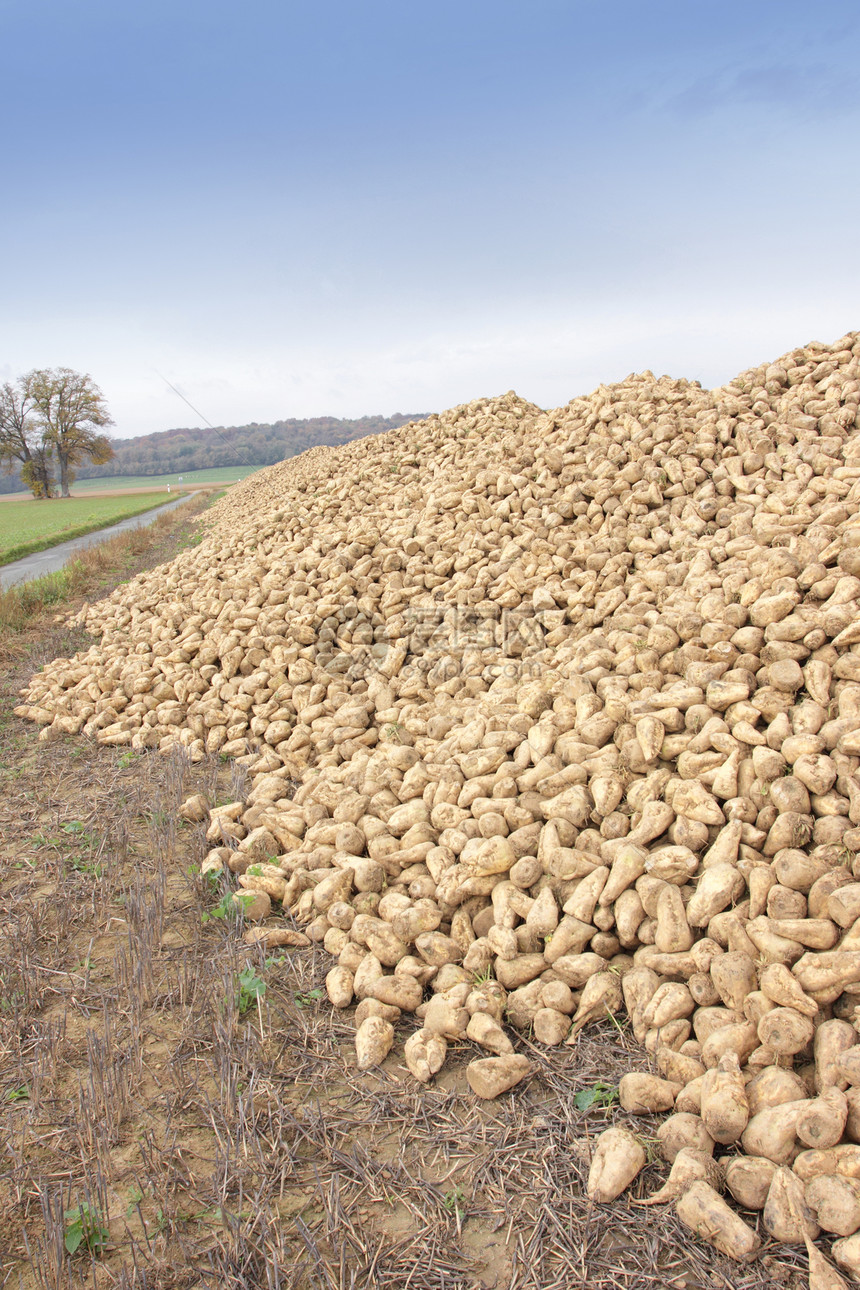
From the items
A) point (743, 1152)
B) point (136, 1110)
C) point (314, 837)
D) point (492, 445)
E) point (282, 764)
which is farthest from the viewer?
point (492, 445)

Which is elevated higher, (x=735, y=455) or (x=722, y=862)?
(x=735, y=455)

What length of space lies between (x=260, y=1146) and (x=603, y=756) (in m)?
2.06

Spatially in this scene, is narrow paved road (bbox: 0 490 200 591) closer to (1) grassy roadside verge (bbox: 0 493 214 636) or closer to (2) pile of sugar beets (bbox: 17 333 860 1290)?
(1) grassy roadside verge (bbox: 0 493 214 636)

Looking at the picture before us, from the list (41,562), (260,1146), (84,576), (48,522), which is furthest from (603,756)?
(48,522)

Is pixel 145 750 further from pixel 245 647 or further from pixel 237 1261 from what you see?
pixel 237 1261

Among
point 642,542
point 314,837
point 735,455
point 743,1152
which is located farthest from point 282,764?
point 735,455

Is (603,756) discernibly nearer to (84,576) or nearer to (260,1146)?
(260,1146)

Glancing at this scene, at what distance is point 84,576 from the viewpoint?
15.0 meters

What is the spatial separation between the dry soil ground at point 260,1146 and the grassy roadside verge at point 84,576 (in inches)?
349

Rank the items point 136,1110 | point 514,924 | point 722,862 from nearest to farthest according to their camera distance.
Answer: point 136,1110, point 722,862, point 514,924

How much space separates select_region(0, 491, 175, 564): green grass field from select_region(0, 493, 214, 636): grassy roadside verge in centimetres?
370

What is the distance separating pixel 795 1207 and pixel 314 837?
252 centimetres

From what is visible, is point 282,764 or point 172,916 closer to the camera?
point 172,916

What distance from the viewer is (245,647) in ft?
20.3
